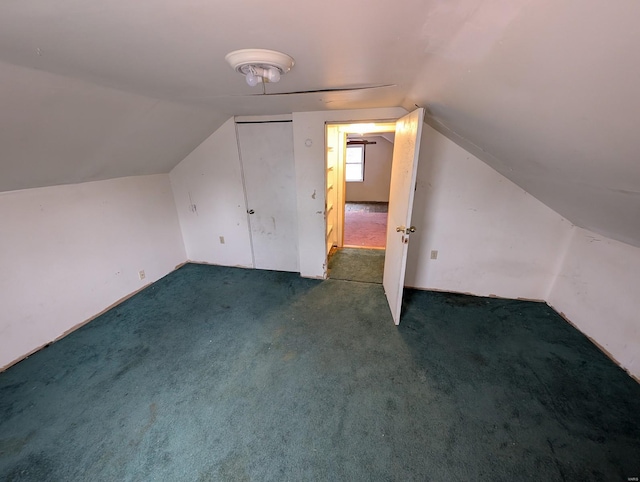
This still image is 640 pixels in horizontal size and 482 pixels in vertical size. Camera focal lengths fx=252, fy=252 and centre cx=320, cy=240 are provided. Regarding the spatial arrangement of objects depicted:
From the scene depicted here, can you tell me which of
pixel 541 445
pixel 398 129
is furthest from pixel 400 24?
pixel 541 445

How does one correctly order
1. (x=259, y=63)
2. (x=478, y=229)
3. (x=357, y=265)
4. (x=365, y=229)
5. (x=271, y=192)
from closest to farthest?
(x=259, y=63)
(x=478, y=229)
(x=271, y=192)
(x=357, y=265)
(x=365, y=229)

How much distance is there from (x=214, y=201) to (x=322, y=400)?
8.77ft

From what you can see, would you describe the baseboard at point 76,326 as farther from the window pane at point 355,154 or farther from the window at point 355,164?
the window pane at point 355,154

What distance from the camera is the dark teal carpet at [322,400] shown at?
1.36 m

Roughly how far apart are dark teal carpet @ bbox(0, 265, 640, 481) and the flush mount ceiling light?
1920 mm

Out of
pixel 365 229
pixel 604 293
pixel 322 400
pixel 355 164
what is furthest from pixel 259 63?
pixel 355 164

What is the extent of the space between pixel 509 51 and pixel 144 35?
4.06 feet

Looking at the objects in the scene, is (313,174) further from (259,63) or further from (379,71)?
(259,63)

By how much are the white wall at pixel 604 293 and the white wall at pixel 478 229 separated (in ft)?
0.55

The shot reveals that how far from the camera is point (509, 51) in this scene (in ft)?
2.53

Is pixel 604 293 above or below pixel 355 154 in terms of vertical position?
below

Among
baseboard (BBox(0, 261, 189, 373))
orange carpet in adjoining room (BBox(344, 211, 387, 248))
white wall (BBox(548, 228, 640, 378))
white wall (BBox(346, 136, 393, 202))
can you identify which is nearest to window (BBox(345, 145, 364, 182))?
white wall (BBox(346, 136, 393, 202))

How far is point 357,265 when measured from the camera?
359cm

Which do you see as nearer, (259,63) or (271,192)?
(259,63)
